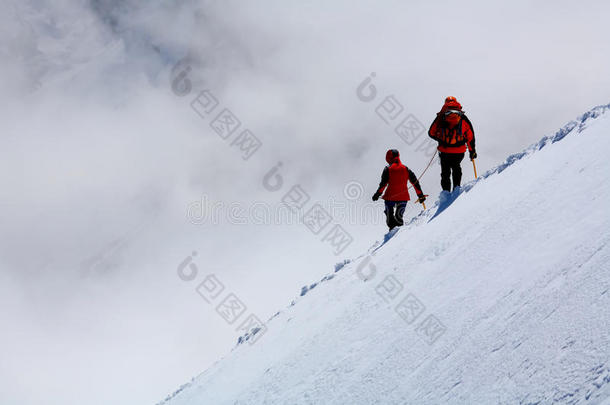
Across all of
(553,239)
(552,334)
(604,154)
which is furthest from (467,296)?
(604,154)

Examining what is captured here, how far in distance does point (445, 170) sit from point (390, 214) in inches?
63.0

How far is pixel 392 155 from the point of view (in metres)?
10.5

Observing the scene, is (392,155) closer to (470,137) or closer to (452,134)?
(452,134)

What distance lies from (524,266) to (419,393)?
1708mm

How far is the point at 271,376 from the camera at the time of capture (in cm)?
774

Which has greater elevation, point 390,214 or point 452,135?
point 452,135

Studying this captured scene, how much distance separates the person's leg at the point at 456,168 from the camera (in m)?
9.91

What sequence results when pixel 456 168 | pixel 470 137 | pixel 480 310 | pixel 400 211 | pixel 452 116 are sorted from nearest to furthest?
1. pixel 480 310
2. pixel 452 116
3. pixel 470 137
4. pixel 456 168
5. pixel 400 211

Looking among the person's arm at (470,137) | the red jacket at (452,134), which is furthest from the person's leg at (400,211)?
the person's arm at (470,137)

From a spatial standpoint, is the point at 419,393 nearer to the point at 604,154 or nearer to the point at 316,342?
the point at 316,342

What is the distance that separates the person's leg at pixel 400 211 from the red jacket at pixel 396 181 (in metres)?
0.18

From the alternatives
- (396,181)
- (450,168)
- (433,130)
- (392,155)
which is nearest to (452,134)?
(433,130)

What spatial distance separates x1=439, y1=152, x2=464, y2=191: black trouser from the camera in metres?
9.90

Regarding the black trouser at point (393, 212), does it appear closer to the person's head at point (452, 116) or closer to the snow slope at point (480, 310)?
the snow slope at point (480, 310)
